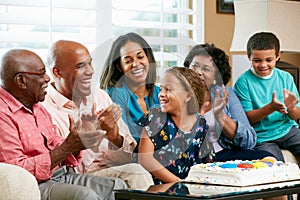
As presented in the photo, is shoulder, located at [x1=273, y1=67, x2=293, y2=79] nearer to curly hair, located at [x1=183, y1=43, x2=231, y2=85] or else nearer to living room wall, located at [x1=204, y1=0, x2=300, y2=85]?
curly hair, located at [x1=183, y1=43, x2=231, y2=85]

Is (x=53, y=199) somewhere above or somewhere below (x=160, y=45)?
below

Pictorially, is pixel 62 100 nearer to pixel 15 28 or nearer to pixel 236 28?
pixel 15 28

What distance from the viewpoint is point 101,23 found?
4379mm

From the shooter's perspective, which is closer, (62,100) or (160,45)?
(62,100)

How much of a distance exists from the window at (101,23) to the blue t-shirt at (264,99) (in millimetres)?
539

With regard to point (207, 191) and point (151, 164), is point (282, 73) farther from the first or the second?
point (207, 191)

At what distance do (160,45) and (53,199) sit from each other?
6.43 feet

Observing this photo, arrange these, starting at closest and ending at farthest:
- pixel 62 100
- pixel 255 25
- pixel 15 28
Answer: pixel 62 100 → pixel 15 28 → pixel 255 25

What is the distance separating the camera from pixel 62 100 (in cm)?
351

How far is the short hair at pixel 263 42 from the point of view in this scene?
4289mm

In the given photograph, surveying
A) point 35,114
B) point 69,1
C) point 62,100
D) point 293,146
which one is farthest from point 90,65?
point 293,146

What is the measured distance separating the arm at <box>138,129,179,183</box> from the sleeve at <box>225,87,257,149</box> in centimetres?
85

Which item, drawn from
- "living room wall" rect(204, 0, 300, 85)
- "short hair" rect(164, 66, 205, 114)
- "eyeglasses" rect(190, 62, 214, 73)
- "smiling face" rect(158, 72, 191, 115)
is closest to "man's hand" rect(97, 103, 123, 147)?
"smiling face" rect(158, 72, 191, 115)

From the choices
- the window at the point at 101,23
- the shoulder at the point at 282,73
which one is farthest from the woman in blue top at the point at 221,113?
the shoulder at the point at 282,73
